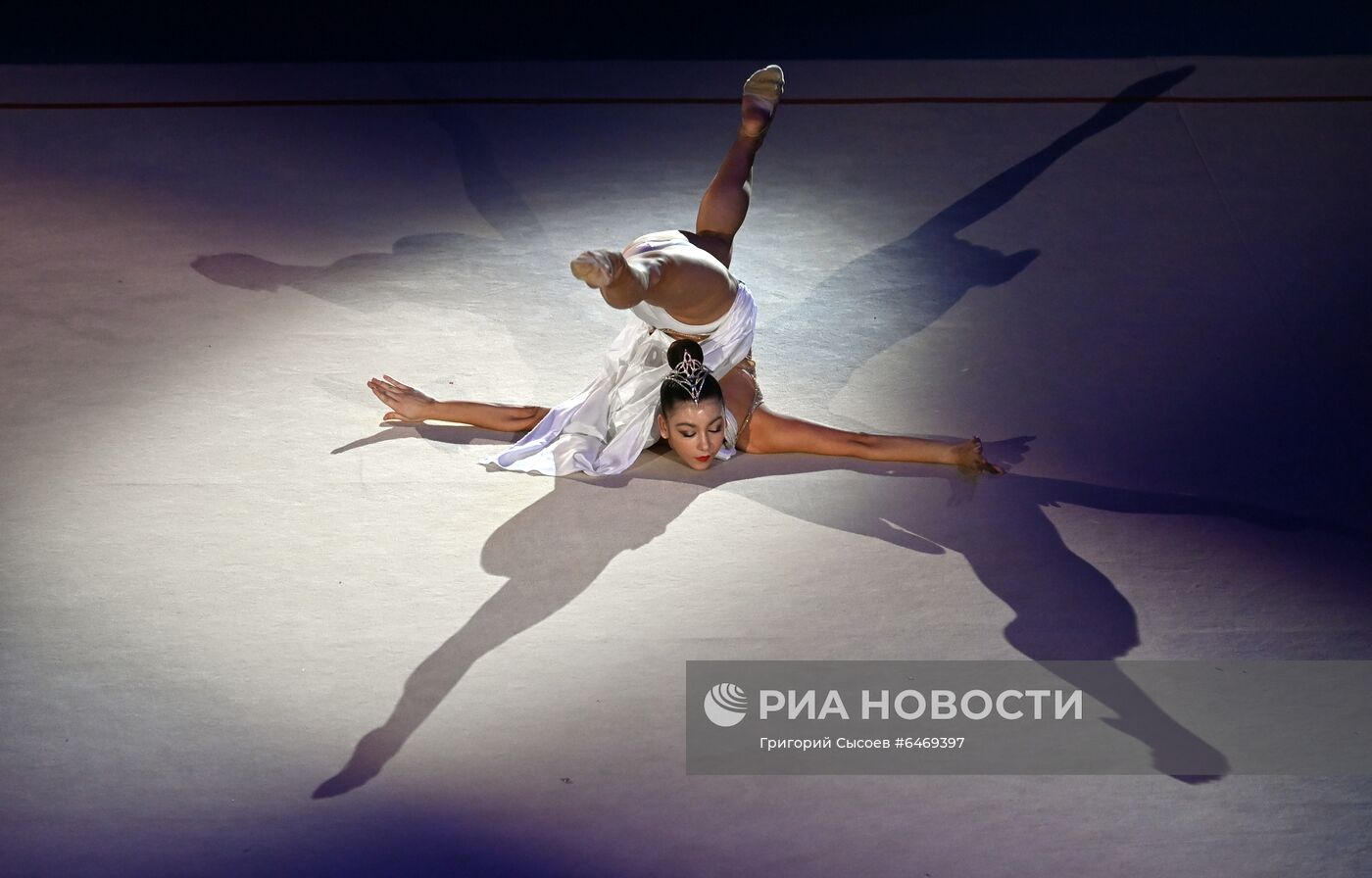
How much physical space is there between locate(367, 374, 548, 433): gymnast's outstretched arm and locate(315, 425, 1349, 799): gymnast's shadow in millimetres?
67

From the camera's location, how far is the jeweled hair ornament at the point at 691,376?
3697 millimetres

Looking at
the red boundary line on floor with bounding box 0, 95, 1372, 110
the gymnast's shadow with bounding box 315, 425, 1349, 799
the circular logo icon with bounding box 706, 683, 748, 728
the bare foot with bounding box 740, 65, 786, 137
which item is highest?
the red boundary line on floor with bounding box 0, 95, 1372, 110

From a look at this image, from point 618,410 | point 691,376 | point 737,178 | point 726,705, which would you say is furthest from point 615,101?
point 726,705

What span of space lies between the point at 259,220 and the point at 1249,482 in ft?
11.1

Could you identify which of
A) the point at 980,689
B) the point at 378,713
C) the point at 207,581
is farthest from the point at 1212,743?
the point at 207,581

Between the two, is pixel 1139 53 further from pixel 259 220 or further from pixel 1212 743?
pixel 1212 743

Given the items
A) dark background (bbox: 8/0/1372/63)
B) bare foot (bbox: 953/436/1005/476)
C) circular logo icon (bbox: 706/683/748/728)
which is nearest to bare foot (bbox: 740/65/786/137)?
bare foot (bbox: 953/436/1005/476)

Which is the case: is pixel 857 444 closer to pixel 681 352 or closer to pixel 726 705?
pixel 681 352

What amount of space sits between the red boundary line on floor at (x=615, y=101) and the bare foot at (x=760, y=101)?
1.47 meters

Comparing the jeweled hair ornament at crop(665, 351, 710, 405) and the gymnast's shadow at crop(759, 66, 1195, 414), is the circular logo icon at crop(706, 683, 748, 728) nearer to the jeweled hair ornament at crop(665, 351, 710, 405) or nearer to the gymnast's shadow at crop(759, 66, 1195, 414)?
the jeweled hair ornament at crop(665, 351, 710, 405)

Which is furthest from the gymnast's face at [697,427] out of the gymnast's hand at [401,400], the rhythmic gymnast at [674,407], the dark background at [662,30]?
the dark background at [662,30]

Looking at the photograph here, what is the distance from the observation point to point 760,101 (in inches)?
179

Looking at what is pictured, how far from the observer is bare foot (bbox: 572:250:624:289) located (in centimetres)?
309

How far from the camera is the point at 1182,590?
3.37 meters
